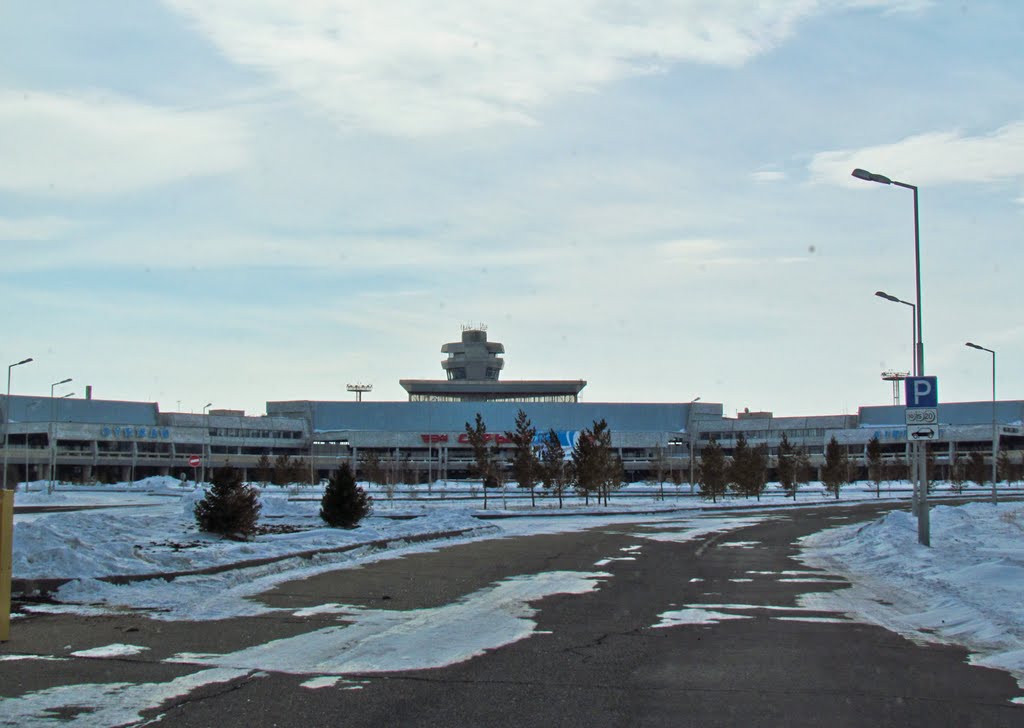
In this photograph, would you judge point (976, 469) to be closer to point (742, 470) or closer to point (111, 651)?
point (742, 470)

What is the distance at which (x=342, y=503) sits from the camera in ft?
89.5

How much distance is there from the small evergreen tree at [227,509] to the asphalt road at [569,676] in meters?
7.89

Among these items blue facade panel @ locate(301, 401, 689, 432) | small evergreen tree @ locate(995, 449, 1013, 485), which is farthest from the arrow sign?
blue facade panel @ locate(301, 401, 689, 432)

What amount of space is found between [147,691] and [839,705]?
5.19 metres

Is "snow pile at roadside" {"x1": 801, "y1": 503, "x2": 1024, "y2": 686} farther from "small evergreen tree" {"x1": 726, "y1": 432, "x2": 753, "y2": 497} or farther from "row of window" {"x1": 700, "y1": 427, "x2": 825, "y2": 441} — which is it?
"row of window" {"x1": 700, "y1": 427, "x2": 825, "y2": 441}

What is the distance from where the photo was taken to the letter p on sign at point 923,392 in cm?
2181

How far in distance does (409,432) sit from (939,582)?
113765mm

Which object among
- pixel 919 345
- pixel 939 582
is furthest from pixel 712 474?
pixel 939 582

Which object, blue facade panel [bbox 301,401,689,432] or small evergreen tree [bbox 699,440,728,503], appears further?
blue facade panel [bbox 301,401,689,432]

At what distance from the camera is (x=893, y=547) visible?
22.7 m

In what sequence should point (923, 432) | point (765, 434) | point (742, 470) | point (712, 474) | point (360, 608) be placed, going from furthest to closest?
point (765, 434), point (742, 470), point (712, 474), point (923, 432), point (360, 608)

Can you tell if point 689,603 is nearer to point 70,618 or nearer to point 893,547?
point 70,618

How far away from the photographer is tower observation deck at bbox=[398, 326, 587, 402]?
160375mm

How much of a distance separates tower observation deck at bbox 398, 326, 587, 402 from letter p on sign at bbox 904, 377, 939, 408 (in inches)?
5439
